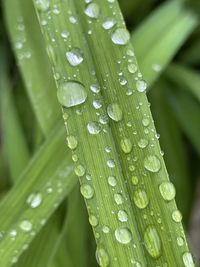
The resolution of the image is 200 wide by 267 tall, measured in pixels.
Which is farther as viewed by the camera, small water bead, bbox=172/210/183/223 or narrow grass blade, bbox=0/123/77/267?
narrow grass blade, bbox=0/123/77/267

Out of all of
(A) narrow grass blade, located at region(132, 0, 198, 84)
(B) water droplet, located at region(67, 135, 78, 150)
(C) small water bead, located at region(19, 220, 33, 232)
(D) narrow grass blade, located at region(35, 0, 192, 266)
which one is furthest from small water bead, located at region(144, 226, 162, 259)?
(A) narrow grass blade, located at region(132, 0, 198, 84)

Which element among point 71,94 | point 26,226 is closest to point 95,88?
point 71,94

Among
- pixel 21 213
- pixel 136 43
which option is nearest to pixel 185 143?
pixel 136 43

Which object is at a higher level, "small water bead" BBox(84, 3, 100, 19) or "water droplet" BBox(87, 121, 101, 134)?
"small water bead" BBox(84, 3, 100, 19)

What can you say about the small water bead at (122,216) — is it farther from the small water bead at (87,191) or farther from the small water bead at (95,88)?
the small water bead at (95,88)

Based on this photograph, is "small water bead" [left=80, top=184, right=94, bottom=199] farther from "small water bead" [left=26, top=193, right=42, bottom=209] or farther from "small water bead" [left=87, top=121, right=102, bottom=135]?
"small water bead" [left=26, top=193, right=42, bottom=209]

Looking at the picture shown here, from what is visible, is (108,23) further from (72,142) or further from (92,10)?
(72,142)

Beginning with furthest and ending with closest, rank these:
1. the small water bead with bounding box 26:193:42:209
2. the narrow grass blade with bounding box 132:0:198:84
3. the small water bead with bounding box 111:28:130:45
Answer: the narrow grass blade with bounding box 132:0:198:84 < the small water bead with bounding box 26:193:42:209 < the small water bead with bounding box 111:28:130:45

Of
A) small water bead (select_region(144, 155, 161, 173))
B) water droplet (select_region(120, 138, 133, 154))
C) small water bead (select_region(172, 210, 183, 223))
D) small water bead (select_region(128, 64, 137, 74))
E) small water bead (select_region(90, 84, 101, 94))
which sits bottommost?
small water bead (select_region(172, 210, 183, 223))
